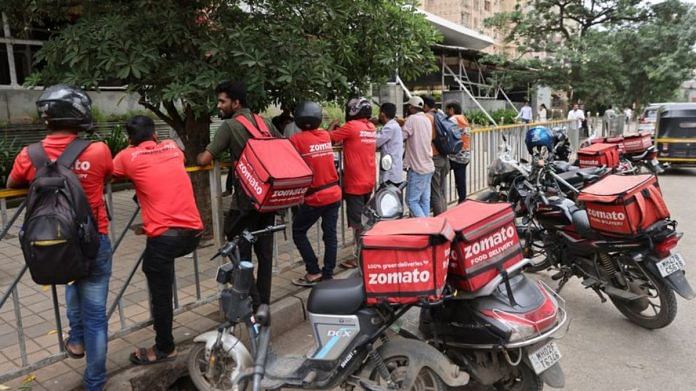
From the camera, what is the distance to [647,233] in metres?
3.85

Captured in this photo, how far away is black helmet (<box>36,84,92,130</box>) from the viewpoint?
2.67m

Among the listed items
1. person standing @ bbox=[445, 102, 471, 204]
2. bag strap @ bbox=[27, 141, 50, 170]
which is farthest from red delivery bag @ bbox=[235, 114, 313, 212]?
person standing @ bbox=[445, 102, 471, 204]

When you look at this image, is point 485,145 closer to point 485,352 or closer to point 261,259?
point 261,259

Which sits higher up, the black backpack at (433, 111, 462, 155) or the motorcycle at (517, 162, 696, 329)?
the black backpack at (433, 111, 462, 155)

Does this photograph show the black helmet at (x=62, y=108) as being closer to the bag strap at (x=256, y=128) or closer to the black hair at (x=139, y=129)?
the black hair at (x=139, y=129)

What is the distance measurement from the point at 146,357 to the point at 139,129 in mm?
1461

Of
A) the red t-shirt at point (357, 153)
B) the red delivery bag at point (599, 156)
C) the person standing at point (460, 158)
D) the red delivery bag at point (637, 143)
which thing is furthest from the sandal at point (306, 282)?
the red delivery bag at point (637, 143)

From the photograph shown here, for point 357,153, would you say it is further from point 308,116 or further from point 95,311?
point 95,311

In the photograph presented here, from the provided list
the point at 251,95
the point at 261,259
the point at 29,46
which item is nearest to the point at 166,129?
the point at 29,46

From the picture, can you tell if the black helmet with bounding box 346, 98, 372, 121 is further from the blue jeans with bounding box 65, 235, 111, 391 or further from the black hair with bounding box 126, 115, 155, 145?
the blue jeans with bounding box 65, 235, 111, 391

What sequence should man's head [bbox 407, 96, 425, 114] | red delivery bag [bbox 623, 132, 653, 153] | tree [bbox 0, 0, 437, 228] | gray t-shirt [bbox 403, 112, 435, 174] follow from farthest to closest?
red delivery bag [bbox 623, 132, 653, 153], man's head [bbox 407, 96, 425, 114], gray t-shirt [bbox 403, 112, 435, 174], tree [bbox 0, 0, 437, 228]

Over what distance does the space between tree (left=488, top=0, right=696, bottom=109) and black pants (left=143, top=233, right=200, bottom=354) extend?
65.7 ft

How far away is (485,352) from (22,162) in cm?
268

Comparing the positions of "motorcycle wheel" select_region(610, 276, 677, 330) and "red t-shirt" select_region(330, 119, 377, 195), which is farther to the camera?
"red t-shirt" select_region(330, 119, 377, 195)
